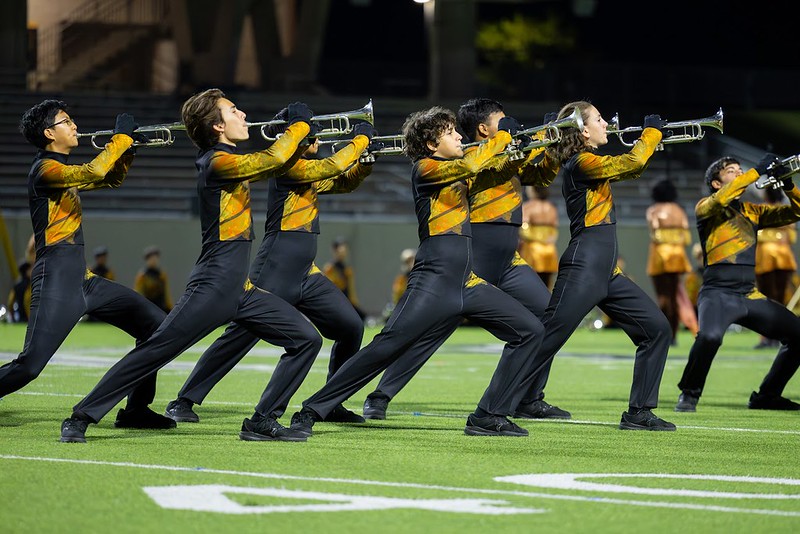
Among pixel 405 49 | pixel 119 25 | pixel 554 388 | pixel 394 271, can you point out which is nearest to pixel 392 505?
pixel 554 388

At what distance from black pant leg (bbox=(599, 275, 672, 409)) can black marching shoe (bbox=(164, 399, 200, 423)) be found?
2499 mm

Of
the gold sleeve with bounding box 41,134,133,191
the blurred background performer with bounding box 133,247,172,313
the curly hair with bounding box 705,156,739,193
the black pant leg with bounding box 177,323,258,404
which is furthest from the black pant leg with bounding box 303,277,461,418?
the blurred background performer with bounding box 133,247,172,313

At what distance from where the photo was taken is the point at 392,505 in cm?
533

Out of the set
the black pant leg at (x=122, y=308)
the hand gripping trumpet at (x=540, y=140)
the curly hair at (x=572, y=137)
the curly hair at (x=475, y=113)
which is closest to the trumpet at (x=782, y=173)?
the curly hair at (x=572, y=137)

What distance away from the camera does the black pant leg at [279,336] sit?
7.45 m

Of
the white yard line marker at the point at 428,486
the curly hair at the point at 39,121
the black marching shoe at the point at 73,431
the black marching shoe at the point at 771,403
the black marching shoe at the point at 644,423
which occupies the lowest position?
the black marching shoe at the point at 771,403

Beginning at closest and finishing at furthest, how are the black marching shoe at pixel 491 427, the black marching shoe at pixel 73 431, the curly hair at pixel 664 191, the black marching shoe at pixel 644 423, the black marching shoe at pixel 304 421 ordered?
1. the black marching shoe at pixel 73 431
2. the black marching shoe at pixel 304 421
3. the black marching shoe at pixel 491 427
4. the black marching shoe at pixel 644 423
5. the curly hair at pixel 664 191

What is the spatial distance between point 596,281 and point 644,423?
2.90 ft

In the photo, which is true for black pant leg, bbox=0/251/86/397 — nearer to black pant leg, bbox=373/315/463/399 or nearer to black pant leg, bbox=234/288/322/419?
black pant leg, bbox=234/288/322/419

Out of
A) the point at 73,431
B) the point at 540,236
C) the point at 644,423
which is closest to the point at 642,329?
Answer: the point at 644,423

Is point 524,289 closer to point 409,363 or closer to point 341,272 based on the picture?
point 409,363

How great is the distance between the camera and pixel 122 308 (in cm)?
793

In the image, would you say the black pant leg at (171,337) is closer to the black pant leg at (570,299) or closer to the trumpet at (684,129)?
the black pant leg at (570,299)

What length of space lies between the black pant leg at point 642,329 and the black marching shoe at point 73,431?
307 centimetres
